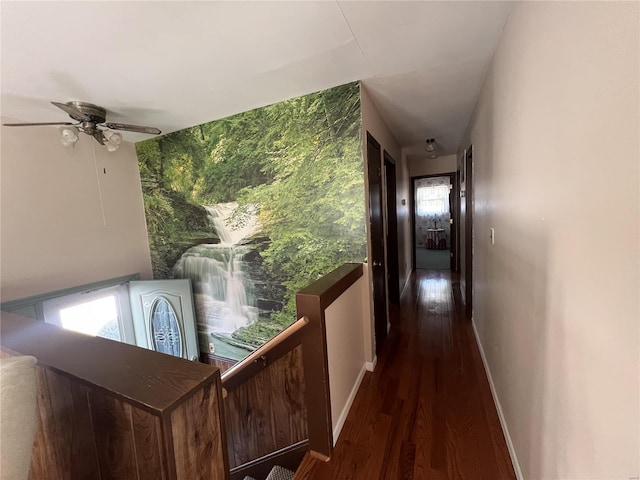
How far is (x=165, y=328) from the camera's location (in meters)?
3.18

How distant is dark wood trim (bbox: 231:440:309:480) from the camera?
1.58 m

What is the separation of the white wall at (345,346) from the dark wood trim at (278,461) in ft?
0.74

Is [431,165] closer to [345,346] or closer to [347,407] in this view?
[345,346]

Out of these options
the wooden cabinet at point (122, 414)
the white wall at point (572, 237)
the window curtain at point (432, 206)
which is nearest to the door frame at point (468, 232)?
the white wall at point (572, 237)

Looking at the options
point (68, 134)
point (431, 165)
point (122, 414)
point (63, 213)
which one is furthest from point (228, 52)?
point (431, 165)

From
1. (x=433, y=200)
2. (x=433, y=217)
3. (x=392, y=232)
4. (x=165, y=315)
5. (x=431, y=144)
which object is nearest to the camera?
(x=165, y=315)

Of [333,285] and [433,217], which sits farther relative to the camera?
[433,217]

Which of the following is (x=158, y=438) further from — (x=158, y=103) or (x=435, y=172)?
(x=435, y=172)

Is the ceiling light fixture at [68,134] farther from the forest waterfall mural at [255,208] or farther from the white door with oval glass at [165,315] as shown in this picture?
the white door with oval glass at [165,315]

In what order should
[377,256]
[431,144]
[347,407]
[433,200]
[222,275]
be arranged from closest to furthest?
[347,407] < [377,256] < [222,275] < [431,144] < [433,200]

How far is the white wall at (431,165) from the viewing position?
5371 millimetres

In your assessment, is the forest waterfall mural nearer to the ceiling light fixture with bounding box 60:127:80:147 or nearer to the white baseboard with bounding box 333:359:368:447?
the white baseboard with bounding box 333:359:368:447

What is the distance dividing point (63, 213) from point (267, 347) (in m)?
2.67

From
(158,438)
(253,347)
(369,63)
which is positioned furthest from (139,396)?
(253,347)
